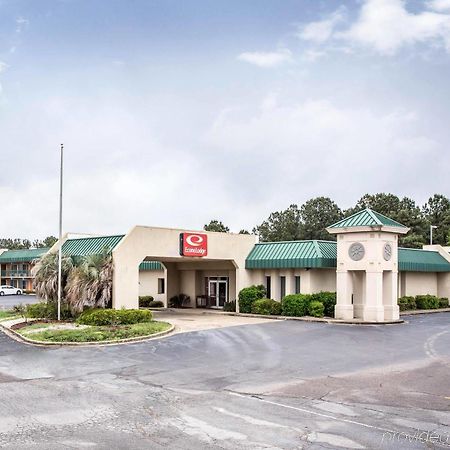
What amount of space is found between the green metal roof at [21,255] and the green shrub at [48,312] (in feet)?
119

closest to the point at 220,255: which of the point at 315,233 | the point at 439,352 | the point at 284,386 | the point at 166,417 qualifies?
the point at 439,352

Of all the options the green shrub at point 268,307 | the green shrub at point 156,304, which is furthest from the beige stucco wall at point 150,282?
the green shrub at point 268,307

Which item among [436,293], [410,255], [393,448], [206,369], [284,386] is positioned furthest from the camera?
[436,293]

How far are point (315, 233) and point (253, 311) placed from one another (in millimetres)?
62529

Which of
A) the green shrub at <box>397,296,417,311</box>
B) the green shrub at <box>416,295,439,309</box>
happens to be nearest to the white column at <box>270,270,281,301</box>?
the green shrub at <box>397,296,417,311</box>

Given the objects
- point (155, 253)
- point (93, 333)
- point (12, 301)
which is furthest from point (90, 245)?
point (12, 301)

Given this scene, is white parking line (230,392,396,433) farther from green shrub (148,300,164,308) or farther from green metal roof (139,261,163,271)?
green metal roof (139,261,163,271)

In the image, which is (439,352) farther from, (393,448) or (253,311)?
(253,311)

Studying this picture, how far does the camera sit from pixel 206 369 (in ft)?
54.8

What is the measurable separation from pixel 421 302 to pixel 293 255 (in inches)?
485

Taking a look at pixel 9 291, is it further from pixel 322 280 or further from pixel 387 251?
pixel 387 251

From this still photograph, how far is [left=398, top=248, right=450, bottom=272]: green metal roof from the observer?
40.8m

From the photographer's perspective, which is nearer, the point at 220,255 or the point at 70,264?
the point at 70,264

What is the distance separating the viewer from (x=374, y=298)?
104 feet
